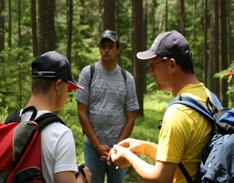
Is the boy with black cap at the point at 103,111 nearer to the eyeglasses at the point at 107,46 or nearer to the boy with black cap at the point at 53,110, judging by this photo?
the eyeglasses at the point at 107,46

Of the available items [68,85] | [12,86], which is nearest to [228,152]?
[68,85]

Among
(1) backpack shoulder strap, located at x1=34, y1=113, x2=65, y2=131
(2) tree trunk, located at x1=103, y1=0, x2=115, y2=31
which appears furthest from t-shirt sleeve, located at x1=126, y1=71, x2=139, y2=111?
(2) tree trunk, located at x1=103, y1=0, x2=115, y2=31

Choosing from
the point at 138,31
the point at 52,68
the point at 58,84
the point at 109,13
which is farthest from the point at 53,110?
the point at 138,31

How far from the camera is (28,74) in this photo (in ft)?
39.4

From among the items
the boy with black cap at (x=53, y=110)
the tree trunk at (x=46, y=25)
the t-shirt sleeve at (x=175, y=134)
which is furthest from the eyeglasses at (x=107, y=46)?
the tree trunk at (x=46, y=25)

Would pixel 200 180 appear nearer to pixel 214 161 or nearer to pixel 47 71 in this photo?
pixel 214 161

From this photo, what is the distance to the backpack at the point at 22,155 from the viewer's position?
2.46 m

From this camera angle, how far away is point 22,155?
248cm

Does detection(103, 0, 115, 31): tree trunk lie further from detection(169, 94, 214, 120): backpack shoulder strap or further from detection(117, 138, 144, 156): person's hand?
detection(169, 94, 214, 120): backpack shoulder strap

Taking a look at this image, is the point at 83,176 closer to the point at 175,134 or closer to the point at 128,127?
the point at 175,134

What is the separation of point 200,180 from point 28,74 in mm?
9881

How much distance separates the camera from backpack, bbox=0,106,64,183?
2.46 m

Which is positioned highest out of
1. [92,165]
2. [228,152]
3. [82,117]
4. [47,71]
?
[47,71]

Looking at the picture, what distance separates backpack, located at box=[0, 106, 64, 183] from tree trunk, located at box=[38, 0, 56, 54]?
257 inches
